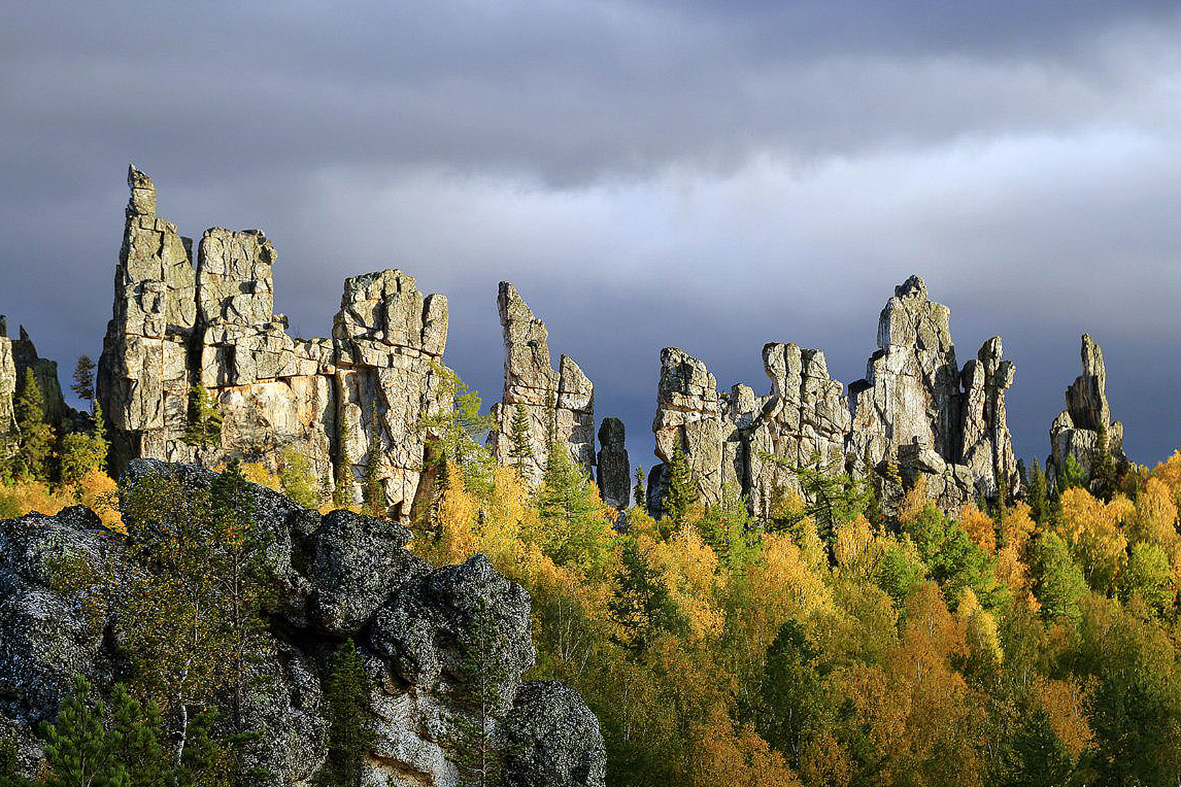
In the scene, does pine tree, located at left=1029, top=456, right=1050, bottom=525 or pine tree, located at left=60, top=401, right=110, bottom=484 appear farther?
pine tree, located at left=1029, top=456, right=1050, bottom=525

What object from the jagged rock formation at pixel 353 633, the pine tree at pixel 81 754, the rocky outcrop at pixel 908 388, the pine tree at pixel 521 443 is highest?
the rocky outcrop at pixel 908 388

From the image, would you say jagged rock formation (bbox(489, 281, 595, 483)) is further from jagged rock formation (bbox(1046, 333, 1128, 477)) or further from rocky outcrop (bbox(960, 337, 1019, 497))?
jagged rock formation (bbox(1046, 333, 1128, 477))

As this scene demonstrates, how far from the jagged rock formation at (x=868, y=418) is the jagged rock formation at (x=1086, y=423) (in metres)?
5.02

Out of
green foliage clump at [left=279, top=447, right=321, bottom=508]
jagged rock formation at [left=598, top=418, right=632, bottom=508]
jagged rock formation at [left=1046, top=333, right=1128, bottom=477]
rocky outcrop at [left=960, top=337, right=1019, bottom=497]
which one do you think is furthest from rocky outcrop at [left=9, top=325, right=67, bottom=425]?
jagged rock formation at [left=1046, top=333, right=1128, bottom=477]

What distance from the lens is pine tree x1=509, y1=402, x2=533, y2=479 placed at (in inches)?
4542

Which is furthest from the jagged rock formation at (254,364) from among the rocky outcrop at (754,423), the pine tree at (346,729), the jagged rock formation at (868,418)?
the pine tree at (346,729)

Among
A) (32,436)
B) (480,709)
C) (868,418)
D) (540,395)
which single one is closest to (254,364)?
(32,436)

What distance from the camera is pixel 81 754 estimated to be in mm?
31984

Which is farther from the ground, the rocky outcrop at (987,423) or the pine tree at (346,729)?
the rocky outcrop at (987,423)

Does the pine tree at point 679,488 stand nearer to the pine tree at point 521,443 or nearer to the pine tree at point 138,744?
the pine tree at point 521,443

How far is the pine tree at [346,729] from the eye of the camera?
4488cm

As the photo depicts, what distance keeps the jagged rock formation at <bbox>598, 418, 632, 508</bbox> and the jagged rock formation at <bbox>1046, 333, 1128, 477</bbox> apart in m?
46.5

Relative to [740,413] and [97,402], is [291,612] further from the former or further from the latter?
[740,413]

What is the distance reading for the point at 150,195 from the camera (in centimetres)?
11688
